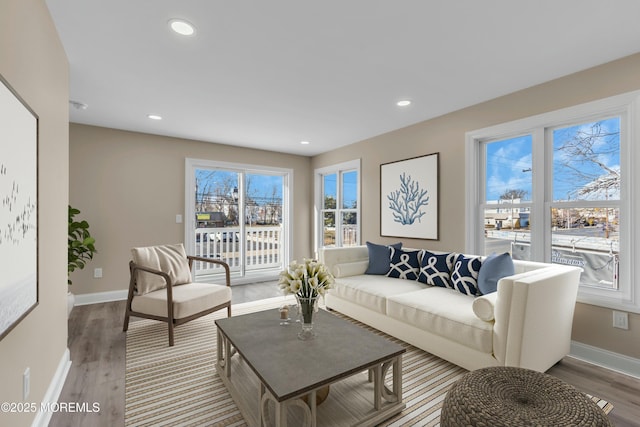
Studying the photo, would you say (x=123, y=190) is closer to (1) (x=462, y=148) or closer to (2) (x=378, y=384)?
(2) (x=378, y=384)

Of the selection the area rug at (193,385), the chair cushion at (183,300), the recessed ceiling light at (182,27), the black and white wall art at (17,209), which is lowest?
the area rug at (193,385)

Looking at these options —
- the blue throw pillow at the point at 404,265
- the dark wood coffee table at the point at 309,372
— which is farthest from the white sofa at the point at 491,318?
the dark wood coffee table at the point at 309,372

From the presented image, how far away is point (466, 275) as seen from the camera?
278cm

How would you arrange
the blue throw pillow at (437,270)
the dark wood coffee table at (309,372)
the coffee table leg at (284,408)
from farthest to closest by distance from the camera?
the blue throw pillow at (437,270), the dark wood coffee table at (309,372), the coffee table leg at (284,408)

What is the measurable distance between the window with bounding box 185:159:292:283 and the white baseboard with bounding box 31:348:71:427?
2.52 meters

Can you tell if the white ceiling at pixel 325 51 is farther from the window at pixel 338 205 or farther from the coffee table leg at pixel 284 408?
the coffee table leg at pixel 284 408

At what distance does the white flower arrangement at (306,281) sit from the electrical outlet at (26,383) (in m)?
1.29

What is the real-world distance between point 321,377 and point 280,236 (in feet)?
14.4

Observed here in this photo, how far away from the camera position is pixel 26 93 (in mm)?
1405

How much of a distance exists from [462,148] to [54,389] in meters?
4.03

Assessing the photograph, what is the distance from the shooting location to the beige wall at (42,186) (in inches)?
48.8

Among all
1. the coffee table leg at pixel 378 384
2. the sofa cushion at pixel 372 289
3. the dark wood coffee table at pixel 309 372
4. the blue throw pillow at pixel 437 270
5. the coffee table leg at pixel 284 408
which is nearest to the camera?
the coffee table leg at pixel 284 408

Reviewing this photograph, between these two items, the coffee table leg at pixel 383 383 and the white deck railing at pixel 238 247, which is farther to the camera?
the white deck railing at pixel 238 247

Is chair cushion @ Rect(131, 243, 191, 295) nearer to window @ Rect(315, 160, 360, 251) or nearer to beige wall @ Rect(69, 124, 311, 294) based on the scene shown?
beige wall @ Rect(69, 124, 311, 294)
